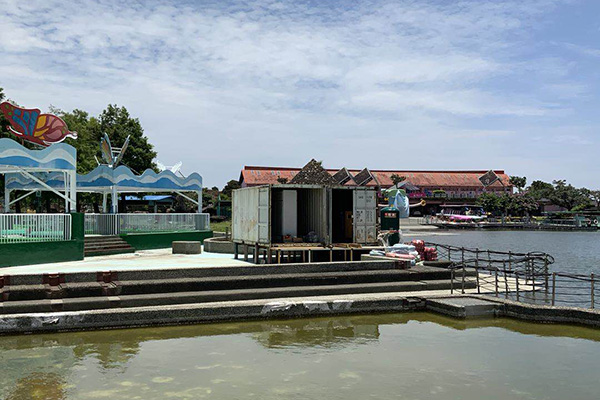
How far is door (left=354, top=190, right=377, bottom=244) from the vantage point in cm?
1898

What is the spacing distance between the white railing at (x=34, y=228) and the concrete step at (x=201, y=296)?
20.0 feet

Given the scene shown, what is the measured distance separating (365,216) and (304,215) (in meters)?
2.26

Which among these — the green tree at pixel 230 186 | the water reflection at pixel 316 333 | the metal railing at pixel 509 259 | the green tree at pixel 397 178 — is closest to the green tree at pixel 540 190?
the green tree at pixel 397 178

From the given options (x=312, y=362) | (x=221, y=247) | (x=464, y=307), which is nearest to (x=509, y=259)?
(x=464, y=307)

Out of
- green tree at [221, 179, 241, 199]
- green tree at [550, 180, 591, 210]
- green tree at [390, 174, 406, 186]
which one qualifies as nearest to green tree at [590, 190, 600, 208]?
green tree at [550, 180, 591, 210]

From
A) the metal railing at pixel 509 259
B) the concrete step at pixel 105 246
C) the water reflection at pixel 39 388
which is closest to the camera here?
the water reflection at pixel 39 388

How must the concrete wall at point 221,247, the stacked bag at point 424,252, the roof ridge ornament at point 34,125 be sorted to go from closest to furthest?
the stacked bag at point 424,252
the roof ridge ornament at point 34,125
the concrete wall at point 221,247

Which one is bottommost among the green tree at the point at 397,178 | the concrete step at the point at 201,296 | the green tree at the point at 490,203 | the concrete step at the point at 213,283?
the concrete step at the point at 201,296

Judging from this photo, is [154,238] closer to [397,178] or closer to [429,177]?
[397,178]

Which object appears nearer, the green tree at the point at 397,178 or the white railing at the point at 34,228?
the white railing at the point at 34,228

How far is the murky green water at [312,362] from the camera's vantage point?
29.6ft

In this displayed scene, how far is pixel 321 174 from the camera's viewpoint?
71.5ft

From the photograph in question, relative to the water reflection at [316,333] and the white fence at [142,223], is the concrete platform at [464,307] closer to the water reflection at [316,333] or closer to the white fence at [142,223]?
the water reflection at [316,333]

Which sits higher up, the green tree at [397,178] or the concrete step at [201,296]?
the green tree at [397,178]
